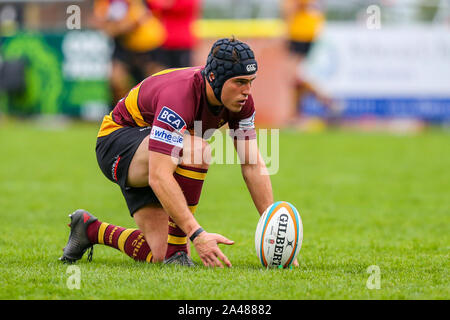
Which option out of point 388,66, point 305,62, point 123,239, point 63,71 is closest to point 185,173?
point 123,239

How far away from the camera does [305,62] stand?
1673cm

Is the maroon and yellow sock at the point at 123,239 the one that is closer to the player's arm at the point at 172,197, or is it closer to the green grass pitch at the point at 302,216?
the green grass pitch at the point at 302,216

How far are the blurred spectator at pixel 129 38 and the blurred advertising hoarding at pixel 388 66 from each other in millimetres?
4056

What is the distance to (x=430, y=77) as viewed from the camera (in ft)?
54.9

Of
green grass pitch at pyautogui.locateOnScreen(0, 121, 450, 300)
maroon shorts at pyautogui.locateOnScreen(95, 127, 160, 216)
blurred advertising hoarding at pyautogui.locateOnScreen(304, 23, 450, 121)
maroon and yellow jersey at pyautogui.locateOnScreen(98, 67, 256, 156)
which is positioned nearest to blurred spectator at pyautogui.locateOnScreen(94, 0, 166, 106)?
green grass pitch at pyautogui.locateOnScreen(0, 121, 450, 300)

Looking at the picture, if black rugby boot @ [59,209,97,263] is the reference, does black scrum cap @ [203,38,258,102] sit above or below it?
above

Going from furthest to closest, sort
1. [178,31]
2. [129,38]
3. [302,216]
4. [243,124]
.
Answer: [178,31] → [129,38] → [302,216] → [243,124]

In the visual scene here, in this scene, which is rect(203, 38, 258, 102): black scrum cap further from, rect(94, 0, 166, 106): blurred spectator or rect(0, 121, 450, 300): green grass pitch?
rect(94, 0, 166, 106): blurred spectator

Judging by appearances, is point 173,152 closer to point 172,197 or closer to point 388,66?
point 172,197

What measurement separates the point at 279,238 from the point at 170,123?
0.93 meters

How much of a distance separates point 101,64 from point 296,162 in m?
7.58

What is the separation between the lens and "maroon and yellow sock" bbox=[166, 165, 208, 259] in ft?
15.9

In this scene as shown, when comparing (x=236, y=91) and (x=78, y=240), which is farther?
(x=78, y=240)

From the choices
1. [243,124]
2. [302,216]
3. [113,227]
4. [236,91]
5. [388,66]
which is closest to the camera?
[236,91]
